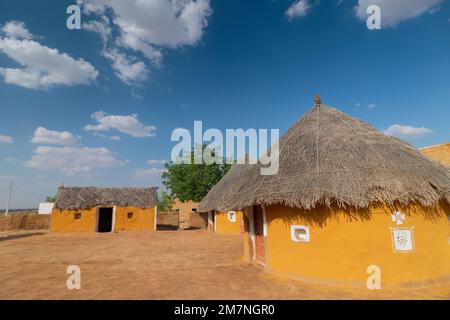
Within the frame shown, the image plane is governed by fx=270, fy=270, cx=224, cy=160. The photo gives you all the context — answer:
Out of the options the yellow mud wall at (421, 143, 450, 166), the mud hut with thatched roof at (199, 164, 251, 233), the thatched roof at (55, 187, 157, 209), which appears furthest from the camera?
the thatched roof at (55, 187, 157, 209)

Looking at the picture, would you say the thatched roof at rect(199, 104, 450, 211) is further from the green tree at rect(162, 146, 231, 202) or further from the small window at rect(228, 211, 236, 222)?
the green tree at rect(162, 146, 231, 202)

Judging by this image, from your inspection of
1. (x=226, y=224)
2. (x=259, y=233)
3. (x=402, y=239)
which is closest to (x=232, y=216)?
(x=226, y=224)

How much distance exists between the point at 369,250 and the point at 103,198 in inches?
862

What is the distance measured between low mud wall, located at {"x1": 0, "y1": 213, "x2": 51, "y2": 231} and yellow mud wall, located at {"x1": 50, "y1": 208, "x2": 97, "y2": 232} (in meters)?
6.02

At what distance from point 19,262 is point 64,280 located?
438cm

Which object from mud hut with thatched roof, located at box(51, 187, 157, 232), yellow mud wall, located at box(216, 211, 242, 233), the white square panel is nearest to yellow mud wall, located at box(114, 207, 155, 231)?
mud hut with thatched roof, located at box(51, 187, 157, 232)

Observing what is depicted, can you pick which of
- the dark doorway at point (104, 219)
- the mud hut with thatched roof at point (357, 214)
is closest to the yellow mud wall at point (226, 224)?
the mud hut with thatched roof at point (357, 214)

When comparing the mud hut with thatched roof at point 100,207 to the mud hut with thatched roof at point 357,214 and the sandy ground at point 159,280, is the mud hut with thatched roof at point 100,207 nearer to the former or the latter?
the sandy ground at point 159,280

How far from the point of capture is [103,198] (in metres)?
23.5

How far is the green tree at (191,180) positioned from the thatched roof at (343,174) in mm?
19722

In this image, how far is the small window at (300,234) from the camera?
301 inches

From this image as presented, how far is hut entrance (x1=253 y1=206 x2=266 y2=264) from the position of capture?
9.20m
